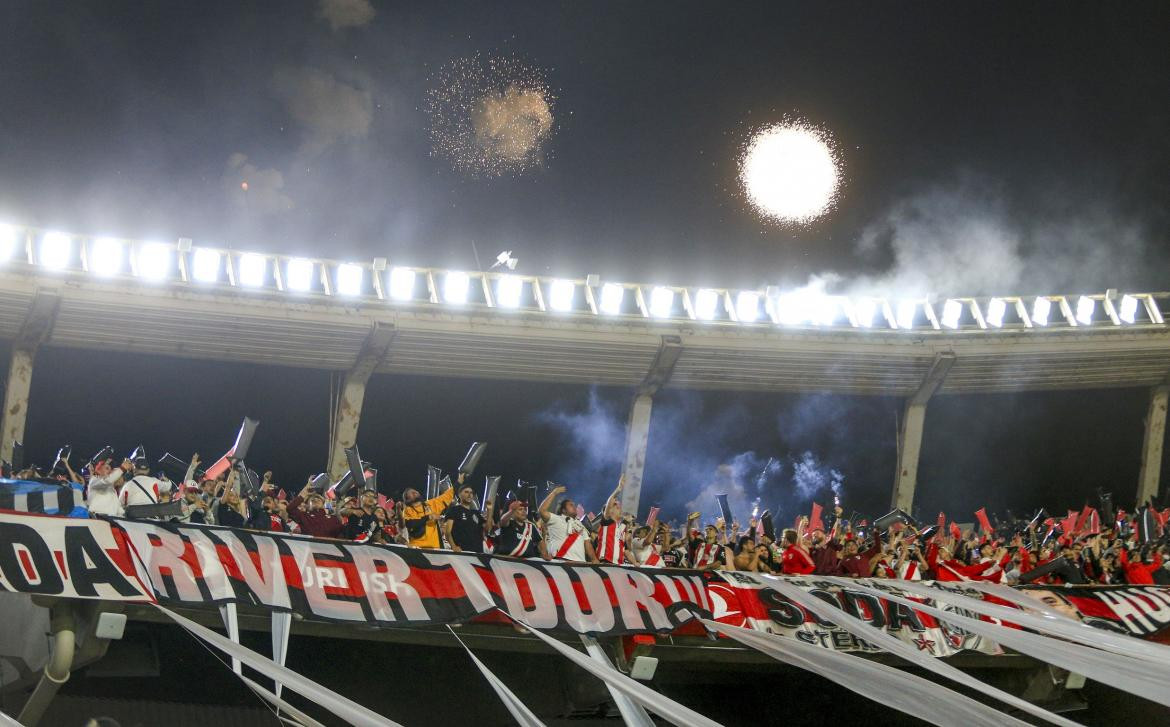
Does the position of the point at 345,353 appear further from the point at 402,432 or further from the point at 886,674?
the point at 886,674

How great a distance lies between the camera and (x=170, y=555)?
10859mm

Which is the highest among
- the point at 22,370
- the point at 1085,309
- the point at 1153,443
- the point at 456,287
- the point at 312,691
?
the point at 1085,309

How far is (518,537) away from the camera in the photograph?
1421 cm

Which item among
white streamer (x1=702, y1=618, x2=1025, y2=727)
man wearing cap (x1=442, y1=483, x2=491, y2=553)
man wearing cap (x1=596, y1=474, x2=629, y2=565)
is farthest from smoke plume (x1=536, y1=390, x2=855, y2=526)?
white streamer (x1=702, y1=618, x2=1025, y2=727)

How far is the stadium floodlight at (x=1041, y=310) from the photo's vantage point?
33469mm

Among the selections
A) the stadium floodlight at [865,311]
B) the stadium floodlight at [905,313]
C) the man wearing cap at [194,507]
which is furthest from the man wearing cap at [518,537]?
the stadium floodlight at [905,313]

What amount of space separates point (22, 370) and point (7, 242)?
301 cm

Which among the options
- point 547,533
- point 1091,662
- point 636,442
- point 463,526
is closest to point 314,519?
point 463,526

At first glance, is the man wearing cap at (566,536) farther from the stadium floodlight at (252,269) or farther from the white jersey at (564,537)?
the stadium floodlight at (252,269)

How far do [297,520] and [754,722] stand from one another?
654 cm

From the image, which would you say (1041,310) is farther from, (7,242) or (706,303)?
(7,242)

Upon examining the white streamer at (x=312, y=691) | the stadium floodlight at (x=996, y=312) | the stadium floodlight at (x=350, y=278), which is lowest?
the white streamer at (x=312, y=691)

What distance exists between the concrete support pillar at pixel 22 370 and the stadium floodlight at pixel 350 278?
20.5ft

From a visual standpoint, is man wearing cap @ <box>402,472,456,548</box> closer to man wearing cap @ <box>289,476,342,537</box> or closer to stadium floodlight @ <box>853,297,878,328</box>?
man wearing cap @ <box>289,476,342,537</box>
